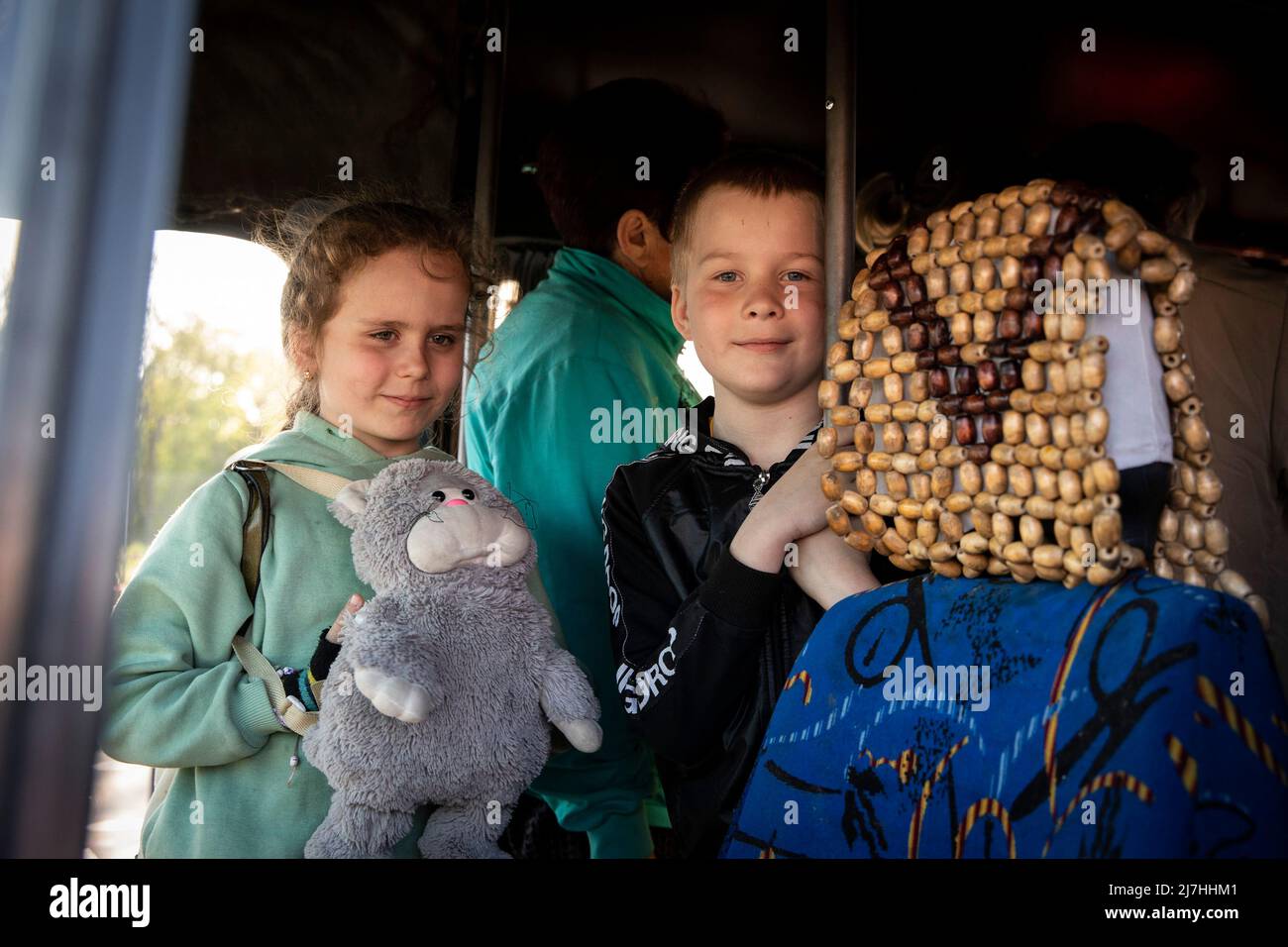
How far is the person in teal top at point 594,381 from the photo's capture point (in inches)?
72.9

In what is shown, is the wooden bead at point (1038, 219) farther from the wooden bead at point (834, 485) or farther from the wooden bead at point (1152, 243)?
the wooden bead at point (834, 485)

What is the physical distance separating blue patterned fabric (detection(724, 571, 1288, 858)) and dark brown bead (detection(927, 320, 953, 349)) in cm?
24

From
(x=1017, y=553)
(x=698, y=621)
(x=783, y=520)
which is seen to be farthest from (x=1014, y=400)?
(x=698, y=621)

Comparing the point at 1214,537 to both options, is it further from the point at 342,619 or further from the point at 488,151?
the point at 488,151

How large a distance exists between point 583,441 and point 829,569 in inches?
25.5

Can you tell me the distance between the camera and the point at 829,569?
4.56 ft

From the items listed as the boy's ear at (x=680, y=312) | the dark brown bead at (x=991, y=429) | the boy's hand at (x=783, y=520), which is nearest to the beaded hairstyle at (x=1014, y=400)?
the dark brown bead at (x=991, y=429)

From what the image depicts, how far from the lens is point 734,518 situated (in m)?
1.57

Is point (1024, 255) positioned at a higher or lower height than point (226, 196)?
lower

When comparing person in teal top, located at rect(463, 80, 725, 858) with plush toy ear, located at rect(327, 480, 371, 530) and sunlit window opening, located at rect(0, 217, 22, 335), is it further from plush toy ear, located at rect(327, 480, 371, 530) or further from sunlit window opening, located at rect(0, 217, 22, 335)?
sunlit window opening, located at rect(0, 217, 22, 335)

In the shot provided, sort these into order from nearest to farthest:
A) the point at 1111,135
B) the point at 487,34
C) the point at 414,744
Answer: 1. the point at 414,744
2. the point at 1111,135
3. the point at 487,34
